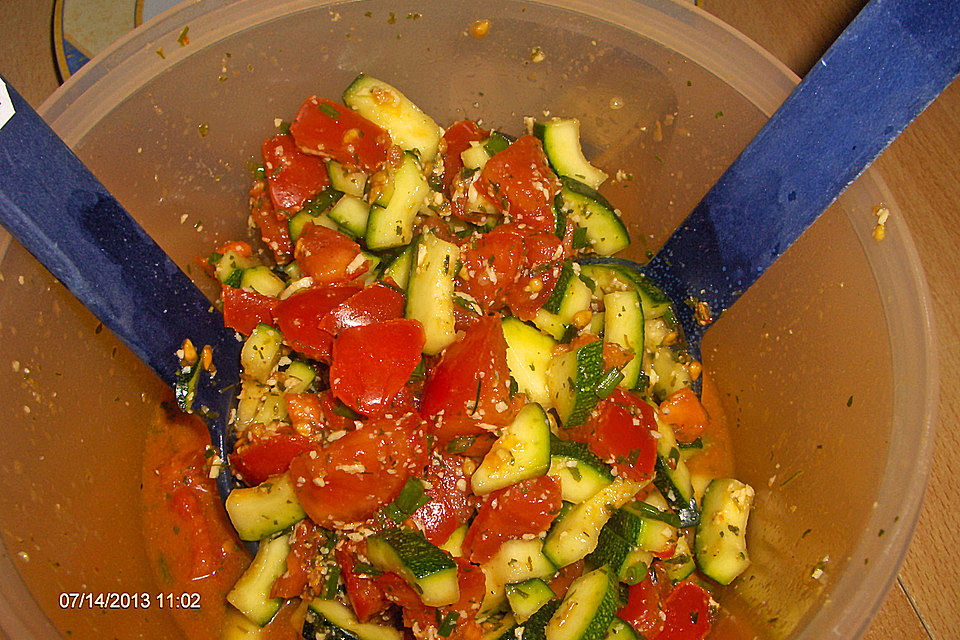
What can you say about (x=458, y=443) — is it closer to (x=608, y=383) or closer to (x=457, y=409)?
(x=457, y=409)

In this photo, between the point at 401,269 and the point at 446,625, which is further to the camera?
the point at 401,269

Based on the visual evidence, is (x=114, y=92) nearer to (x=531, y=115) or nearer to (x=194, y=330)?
(x=194, y=330)

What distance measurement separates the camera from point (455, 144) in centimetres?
162

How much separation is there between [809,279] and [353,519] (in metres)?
1.08

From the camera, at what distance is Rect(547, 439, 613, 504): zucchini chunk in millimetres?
1267

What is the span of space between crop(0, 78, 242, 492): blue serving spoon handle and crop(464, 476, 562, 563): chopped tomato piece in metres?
0.57

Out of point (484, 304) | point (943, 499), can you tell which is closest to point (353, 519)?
point (484, 304)

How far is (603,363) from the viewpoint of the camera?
1298 millimetres

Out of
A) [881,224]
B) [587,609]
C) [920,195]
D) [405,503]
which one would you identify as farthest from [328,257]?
[920,195]

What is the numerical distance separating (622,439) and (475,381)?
328mm

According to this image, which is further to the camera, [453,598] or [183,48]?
[183,48]

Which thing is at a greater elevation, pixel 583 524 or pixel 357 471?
pixel 357 471

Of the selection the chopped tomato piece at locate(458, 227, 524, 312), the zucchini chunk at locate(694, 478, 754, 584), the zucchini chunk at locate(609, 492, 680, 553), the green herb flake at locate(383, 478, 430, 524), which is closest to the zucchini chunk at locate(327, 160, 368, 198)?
the chopped tomato piece at locate(458, 227, 524, 312)

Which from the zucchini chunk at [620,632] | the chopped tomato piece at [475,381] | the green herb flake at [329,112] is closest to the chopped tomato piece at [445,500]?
the chopped tomato piece at [475,381]
